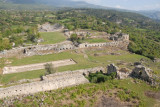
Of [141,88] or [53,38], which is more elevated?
[53,38]

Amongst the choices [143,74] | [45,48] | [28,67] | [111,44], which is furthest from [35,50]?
[143,74]

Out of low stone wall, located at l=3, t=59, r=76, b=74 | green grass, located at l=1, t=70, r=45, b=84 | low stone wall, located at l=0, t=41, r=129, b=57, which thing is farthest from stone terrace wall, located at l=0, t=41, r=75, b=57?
green grass, located at l=1, t=70, r=45, b=84

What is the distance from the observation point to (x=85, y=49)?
45125 mm

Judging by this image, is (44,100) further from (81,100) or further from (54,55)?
(54,55)

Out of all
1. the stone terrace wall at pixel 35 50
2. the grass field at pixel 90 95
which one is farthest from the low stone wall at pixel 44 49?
the grass field at pixel 90 95

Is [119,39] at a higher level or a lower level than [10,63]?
higher

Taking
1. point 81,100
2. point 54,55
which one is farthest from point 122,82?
point 54,55

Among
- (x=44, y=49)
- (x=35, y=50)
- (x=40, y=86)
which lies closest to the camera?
(x=40, y=86)

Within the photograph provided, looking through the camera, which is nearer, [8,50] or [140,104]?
[140,104]

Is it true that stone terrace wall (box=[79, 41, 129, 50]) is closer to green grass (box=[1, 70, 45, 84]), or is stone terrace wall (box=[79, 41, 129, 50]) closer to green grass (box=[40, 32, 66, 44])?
green grass (box=[40, 32, 66, 44])

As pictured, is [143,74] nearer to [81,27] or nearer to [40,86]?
[40,86]

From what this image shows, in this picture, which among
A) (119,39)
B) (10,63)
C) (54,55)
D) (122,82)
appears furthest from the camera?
(119,39)

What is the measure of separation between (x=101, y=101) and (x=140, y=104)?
4438 millimetres

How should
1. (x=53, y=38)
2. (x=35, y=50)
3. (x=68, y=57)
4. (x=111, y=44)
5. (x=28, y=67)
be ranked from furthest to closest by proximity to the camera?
1. (x=53, y=38)
2. (x=111, y=44)
3. (x=35, y=50)
4. (x=68, y=57)
5. (x=28, y=67)
